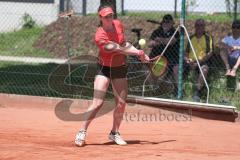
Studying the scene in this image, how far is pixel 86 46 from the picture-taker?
20406 millimetres

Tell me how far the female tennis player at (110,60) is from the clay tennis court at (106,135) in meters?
0.57

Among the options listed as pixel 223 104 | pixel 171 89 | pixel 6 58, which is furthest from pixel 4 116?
pixel 6 58

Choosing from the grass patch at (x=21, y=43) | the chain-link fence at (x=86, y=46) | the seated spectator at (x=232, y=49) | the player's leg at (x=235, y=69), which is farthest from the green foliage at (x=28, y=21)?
the player's leg at (x=235, y=69)

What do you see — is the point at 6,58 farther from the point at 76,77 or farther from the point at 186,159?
the point at 186,159

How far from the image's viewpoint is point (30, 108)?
1349 centimetres

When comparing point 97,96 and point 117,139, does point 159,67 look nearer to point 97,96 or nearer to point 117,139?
point 117,139

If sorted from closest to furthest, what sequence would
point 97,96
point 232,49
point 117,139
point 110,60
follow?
1. point 110,60
2. point 97,96
3. point 117,139
4. point 232,49

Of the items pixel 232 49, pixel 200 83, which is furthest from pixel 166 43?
pixel 232 49

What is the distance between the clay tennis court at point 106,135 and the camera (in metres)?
9.10

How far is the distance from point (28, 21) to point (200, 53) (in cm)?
1203

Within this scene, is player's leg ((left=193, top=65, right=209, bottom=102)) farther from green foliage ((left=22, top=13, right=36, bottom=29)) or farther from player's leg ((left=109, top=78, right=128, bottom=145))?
green foliage ((left=22, top=13, right=36, bottom=29))

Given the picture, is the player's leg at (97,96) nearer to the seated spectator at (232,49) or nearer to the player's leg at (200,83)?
the player's leg at (200,83)

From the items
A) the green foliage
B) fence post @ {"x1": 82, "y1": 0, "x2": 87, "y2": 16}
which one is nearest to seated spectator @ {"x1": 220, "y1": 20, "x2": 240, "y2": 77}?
fence post @ {"x1": 82, "y1": 0, "x2": 87, "y2": 16}

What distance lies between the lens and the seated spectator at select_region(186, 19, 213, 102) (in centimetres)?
1309
